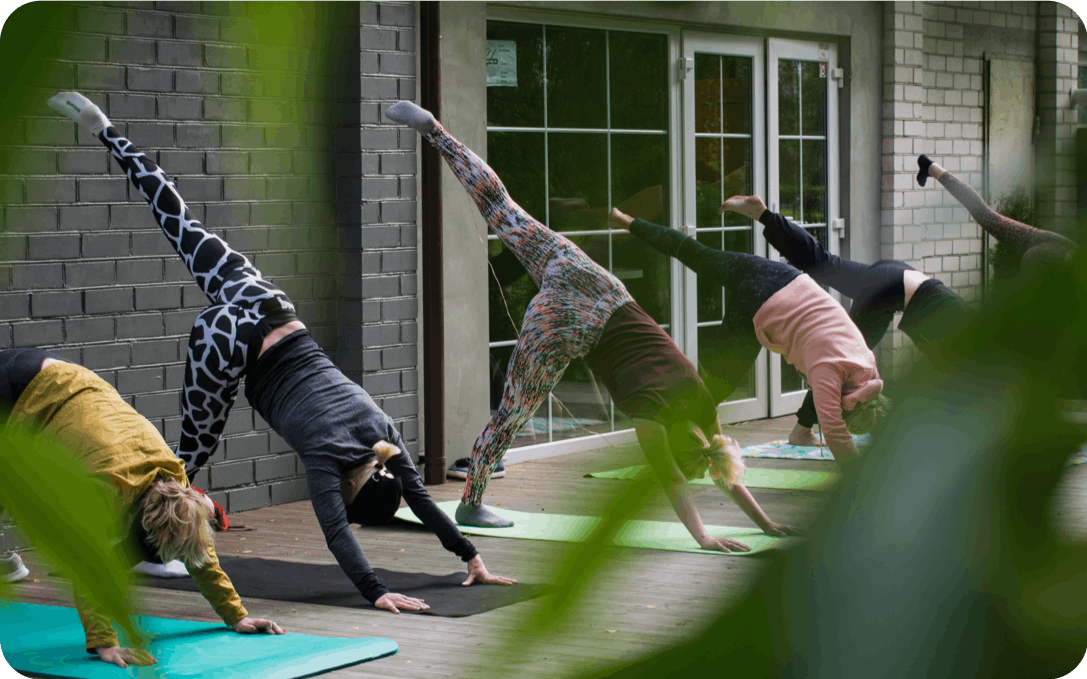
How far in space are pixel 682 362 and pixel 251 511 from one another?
172 inches

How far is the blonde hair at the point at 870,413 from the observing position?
287mm

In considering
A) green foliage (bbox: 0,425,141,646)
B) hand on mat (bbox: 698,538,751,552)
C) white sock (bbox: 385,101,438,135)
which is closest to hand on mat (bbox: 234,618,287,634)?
white sock (bbox: 385,101,438,135)

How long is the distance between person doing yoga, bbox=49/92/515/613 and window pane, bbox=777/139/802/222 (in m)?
3.81

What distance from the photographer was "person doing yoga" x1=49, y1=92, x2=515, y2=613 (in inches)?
124

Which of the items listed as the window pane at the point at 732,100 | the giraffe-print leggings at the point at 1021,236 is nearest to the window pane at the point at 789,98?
the window pane at the point at 732,100

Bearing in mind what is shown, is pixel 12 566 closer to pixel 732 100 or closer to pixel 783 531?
pixel 783 531

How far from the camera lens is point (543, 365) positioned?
11.7 ft

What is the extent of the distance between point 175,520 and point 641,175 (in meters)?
2.16

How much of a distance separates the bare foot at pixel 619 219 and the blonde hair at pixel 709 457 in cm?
10

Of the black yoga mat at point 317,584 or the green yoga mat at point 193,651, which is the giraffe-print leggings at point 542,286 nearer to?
the black yoga mat at point 317,584

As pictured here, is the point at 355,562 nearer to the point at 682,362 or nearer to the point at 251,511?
the point at 251,511

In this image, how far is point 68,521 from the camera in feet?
0.96

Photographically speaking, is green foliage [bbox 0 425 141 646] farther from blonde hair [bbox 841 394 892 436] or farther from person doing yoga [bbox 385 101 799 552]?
person doing yoga [bbox 385 101 799 552]

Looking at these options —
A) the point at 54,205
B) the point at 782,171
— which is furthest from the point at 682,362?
the point at 782,171
